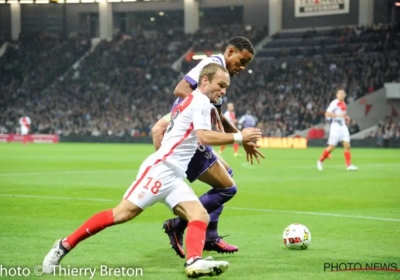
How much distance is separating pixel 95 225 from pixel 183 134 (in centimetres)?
115

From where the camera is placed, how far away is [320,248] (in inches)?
349

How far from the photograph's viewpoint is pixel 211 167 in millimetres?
8359

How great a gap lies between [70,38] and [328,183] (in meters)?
46.6

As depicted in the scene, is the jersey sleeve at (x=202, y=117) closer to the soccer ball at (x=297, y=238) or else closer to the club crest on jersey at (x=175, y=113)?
the club crest on jersey at (x=175, y=113)

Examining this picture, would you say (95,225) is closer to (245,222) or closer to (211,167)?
(211,167)

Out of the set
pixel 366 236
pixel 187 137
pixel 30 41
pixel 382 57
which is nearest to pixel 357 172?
pixel 366 236

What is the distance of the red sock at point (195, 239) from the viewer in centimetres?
685

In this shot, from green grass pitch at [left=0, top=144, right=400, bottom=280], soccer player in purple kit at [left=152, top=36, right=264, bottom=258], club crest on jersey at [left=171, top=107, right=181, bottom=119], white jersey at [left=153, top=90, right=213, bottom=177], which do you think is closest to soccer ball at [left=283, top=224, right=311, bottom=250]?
green grass pitch at [left=0, top=144, right=400, bottom=280]

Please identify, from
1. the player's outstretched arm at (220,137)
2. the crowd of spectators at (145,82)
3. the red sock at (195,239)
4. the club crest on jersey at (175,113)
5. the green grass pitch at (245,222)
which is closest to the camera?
the red sock at (195,239)

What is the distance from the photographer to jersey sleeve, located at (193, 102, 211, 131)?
701 centimetres

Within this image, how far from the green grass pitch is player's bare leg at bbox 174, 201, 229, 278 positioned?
1.16 feet

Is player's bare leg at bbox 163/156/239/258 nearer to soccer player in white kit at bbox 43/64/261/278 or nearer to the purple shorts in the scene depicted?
the purple shorts

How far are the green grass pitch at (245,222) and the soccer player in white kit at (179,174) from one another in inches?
15.6

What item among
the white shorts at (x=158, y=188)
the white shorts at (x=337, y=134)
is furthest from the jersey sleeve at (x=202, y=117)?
the white shorts at (x=337, y=134)
